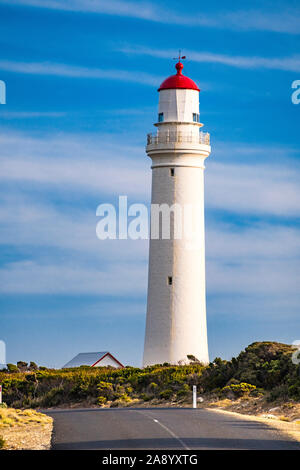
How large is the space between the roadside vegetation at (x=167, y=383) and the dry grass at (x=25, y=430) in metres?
9.39

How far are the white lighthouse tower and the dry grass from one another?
61.3ft

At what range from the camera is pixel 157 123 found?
165 ft

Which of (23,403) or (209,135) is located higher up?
(209,135)

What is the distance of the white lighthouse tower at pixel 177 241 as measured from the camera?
158 feet

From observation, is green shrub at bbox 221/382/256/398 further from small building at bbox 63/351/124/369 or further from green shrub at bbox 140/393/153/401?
small building at bbox 63/351/124/369

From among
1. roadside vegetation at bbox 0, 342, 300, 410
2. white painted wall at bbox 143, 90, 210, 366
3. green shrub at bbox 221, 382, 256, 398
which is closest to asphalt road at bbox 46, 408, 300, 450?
green shrub at bbox 221, 382, 256, 398

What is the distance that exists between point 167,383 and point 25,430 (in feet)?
55.4

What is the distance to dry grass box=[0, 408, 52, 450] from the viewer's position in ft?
67.5

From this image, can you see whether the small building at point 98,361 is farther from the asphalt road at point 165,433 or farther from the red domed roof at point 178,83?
the asphalt road at point 165,433
